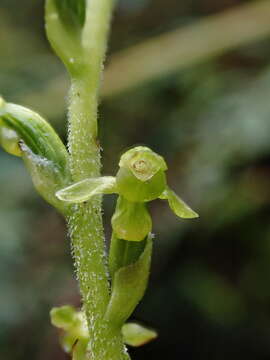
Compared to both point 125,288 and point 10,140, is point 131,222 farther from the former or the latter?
point 10,140

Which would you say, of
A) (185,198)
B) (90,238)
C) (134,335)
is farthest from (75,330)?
(185,198)

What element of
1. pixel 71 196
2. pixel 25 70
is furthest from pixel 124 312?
pixel 25 70

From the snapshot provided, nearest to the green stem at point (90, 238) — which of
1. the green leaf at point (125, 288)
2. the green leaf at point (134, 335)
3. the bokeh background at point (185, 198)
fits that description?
the green leaf at point (125, 288)

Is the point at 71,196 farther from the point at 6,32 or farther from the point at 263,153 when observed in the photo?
the point at 6,32

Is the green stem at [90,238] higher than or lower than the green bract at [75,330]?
higher

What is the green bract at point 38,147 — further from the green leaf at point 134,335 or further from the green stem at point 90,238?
the green leaf at point 134,335

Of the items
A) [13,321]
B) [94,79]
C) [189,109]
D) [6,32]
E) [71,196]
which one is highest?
[6,32]

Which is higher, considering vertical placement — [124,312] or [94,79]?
[94,79]
